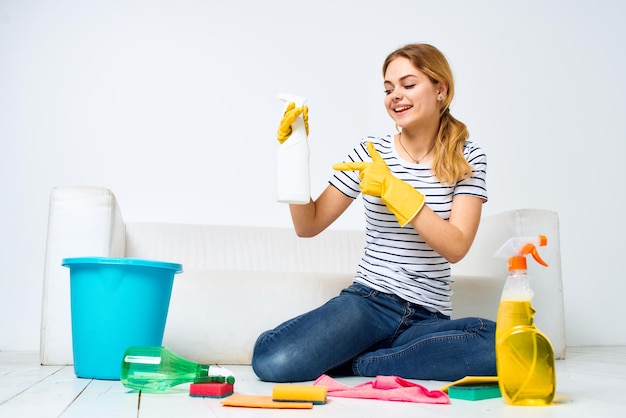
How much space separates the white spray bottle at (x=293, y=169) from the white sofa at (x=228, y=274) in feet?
1.79

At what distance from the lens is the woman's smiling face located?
63.4 inches

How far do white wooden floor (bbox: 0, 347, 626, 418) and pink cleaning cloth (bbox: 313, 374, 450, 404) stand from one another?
23mm

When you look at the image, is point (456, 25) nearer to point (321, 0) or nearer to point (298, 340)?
point (321, 0)

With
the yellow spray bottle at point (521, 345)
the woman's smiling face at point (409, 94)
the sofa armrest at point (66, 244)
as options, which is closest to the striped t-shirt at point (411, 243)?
the woman's smiling face at point (409, 94)

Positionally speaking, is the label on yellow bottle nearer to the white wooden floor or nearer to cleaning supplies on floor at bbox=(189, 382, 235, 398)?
the white wooden floor

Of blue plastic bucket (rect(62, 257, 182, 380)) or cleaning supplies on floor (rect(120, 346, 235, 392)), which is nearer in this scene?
cleaning supplies on floor (rect(120, 346, 235, 392))

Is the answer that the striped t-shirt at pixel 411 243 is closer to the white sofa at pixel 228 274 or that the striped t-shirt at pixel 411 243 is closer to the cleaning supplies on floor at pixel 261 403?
the white sofa at pixel 228 274

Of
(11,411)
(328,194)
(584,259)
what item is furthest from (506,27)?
(11,411)

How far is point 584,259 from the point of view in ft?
9.88

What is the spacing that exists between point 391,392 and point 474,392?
5.7 inches

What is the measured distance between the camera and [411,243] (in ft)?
5.33

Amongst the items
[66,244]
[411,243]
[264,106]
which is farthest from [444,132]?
[264,106]

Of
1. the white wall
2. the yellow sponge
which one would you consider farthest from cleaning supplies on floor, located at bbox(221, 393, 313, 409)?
the white wall

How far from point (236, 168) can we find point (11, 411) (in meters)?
1.60
